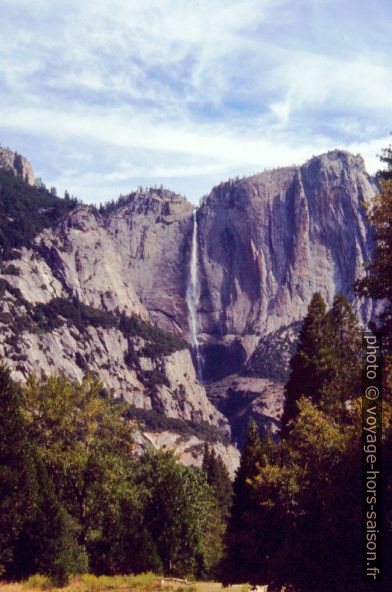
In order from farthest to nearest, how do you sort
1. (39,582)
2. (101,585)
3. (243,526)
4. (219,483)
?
1. (219,483)
2. (243,526)
3. (101,585)
4. (39,582)

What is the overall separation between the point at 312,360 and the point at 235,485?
2193cm

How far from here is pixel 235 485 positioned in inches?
2180

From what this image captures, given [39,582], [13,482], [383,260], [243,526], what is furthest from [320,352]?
[39,582]

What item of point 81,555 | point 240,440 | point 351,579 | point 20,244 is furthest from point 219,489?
point 20,244

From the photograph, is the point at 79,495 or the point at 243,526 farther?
the point at 243,526

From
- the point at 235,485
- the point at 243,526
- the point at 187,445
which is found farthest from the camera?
the point at 187,445

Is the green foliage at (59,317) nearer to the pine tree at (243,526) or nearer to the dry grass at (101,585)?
the pine tree at (243,526)

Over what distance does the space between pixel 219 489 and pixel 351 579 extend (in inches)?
3150

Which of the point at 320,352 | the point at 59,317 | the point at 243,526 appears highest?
the point at 59,317

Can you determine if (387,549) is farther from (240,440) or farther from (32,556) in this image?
(240,440)

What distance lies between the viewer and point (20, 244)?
196 metres

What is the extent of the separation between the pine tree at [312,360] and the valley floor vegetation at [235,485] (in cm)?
9

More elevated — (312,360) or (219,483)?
(312,360)

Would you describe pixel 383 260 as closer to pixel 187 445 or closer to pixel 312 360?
pixel 312 360
